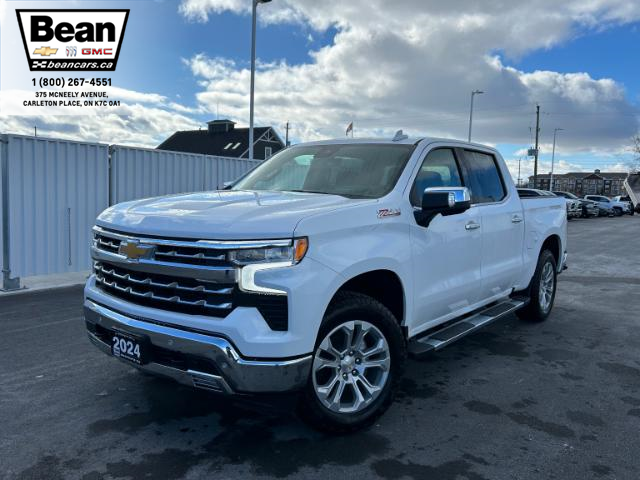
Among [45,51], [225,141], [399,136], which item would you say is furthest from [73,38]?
[225,141]

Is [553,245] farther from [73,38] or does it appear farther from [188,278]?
[73,38]

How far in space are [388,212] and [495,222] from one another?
68.0 inches

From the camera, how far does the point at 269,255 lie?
2818 mm

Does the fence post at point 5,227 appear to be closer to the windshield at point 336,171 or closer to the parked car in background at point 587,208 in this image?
the windshield at point 336,171

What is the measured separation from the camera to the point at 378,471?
291 centimetres

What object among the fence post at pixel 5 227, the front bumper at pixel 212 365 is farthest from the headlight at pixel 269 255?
the fence post at pixel 5 227

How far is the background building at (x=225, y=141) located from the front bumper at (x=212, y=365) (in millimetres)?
44181

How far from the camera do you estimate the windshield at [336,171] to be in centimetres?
388

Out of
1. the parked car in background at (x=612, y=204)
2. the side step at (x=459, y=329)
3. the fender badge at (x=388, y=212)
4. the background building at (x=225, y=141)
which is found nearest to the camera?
the fender badge at (x=388, y=212)

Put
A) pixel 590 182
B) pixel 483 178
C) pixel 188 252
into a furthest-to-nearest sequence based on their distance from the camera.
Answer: pixel 590 182, pixel 483 178, pixel 188 252

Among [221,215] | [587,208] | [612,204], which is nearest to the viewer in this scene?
[221,215]

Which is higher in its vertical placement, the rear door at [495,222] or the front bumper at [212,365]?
the rear door at [495,222]

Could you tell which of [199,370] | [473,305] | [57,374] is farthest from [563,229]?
[57,374]

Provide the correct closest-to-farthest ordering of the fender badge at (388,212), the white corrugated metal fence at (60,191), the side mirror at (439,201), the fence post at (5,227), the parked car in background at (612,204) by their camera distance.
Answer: the fender badge at (388,212) → the side mirror at (439,201) → the fence post at (5,227) → the white corrugated metal fence at (60,191) → the parked car in background at (612,204)
